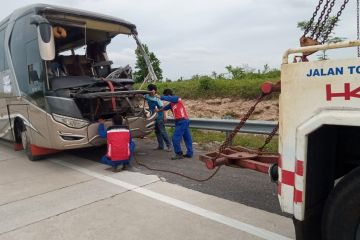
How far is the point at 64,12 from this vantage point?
7.32 meters

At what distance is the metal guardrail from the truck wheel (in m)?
4.41

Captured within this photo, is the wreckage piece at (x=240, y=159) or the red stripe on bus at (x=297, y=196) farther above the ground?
the red stripe on bus at (x=297, y=196)

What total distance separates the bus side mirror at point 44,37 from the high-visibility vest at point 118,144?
180 centimetres

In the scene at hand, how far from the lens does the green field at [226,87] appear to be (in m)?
14.8

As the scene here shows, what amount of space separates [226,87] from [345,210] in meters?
13.5

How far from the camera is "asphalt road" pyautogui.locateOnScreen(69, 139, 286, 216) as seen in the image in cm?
488

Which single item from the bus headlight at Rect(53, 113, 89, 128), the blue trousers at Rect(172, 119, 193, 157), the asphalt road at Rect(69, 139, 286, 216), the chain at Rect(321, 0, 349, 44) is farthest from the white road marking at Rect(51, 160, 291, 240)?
the chain at Rect(321, 0, 349, 44)

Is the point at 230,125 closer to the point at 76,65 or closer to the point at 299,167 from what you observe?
the point at 76,65

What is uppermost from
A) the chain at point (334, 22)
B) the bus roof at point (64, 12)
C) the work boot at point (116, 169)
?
the bus roof at point (64, 12)

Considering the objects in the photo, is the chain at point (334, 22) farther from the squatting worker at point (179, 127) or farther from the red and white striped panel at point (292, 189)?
the squatting worker at point (179, 127)

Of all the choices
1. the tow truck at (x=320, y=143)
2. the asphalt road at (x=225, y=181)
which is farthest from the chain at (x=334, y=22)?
the asphalt road at (x=225, y=181)

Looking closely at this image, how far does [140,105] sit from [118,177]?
2.61 metres

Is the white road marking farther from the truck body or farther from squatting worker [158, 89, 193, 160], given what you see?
squatting worker [158, 89, 193, 160]

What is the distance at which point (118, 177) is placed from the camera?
6340mm
